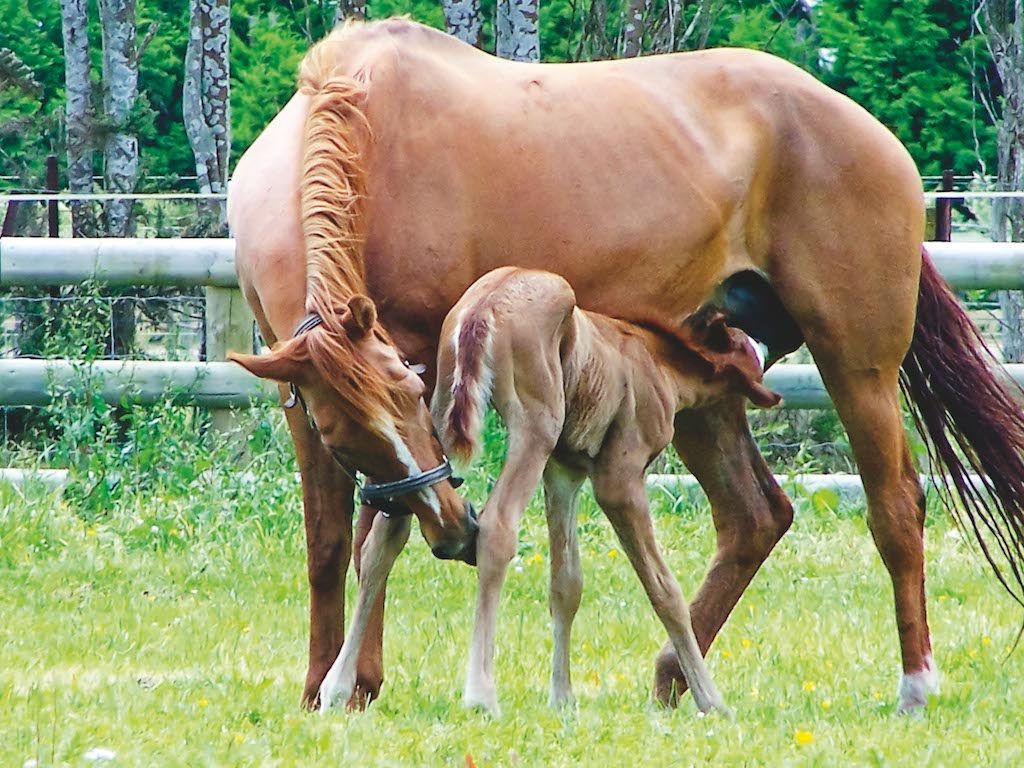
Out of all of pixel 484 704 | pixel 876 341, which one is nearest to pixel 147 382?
pixel 876 341

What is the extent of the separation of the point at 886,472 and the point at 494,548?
182 cm

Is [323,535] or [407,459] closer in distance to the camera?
[407,459]

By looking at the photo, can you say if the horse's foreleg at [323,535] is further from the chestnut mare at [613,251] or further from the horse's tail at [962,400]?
the horse's tail at [962,400]

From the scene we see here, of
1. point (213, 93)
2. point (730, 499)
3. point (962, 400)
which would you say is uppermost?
point (962, 400)

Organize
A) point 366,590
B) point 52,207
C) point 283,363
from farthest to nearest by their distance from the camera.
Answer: point 52,207
point 366,590
point 283,363

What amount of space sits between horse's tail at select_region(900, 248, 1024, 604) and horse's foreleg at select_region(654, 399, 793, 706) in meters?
0.62

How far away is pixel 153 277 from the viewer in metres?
7.47

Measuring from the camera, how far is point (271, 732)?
3846 mm

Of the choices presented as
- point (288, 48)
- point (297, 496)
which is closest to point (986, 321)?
point (297, 496)

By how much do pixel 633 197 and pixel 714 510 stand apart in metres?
1.20

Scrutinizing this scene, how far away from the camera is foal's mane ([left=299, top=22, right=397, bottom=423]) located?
3.96 meters

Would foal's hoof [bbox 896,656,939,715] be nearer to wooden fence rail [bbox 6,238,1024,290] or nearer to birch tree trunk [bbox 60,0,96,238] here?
wooden fence rail [bbox 6,238,1024,290]

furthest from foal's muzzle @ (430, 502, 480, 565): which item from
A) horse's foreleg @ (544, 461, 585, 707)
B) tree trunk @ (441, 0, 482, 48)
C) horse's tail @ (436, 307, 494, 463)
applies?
tree trunk @ (441, 0, 482, 48)

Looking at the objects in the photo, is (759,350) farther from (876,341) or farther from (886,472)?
(886,472)
